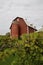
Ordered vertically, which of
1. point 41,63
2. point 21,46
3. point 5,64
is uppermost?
point 21,46

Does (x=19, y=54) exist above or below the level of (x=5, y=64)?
above

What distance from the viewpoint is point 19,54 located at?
7227 mm

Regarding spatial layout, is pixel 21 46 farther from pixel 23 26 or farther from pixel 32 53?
pixel 23 26

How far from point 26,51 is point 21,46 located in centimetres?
21

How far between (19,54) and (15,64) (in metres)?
0.46

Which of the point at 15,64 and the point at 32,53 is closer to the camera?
the point at 32,53

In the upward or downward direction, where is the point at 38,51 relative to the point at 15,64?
upward

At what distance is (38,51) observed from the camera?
22.8 ft

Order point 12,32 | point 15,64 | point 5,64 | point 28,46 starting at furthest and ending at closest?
point 12,32
point 5,64
point 15,64
point 28,46

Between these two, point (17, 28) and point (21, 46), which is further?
point (17, 28)

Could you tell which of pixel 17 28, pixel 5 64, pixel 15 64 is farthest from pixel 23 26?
Answer: pixel 15 64

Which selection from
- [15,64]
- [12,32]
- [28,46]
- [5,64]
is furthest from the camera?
[12,32]

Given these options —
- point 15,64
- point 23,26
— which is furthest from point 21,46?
point 23,26

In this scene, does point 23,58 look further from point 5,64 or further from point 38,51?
point 5,64
